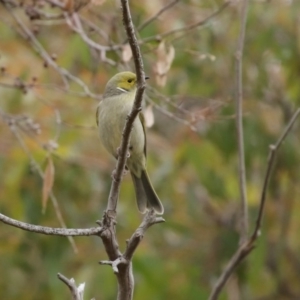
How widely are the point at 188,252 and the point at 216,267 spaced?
10.6 inches

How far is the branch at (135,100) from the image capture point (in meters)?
2.66

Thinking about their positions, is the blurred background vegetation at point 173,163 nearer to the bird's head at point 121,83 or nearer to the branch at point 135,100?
the bird's head at point 121,83

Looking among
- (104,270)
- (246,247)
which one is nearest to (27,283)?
(104,270)

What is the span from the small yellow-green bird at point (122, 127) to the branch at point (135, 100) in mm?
955

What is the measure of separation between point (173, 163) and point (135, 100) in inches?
130

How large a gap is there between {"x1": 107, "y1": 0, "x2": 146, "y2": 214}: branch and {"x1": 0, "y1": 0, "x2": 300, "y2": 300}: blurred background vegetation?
183 centimetres

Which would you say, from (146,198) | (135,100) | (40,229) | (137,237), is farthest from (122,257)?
(146,198)

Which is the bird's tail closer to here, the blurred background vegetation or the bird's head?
the bird's head

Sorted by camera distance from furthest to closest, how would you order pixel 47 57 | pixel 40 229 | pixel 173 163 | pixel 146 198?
pixel 173 163 → pixel 146 198 → pixel 47 57 → pixel 40 229

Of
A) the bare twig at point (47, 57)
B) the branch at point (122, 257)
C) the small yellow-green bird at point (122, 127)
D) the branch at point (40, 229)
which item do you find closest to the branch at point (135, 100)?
the branch at point (122, 257)

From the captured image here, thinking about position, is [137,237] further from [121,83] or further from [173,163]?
[173,163]

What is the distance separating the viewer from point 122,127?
161 inches

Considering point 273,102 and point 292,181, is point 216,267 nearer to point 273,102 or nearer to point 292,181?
point 292,181

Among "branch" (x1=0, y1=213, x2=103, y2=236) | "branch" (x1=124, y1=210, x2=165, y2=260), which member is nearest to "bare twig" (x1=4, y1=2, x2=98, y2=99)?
"branch" (x1=124, y1=210, x2=165, y2=260)
